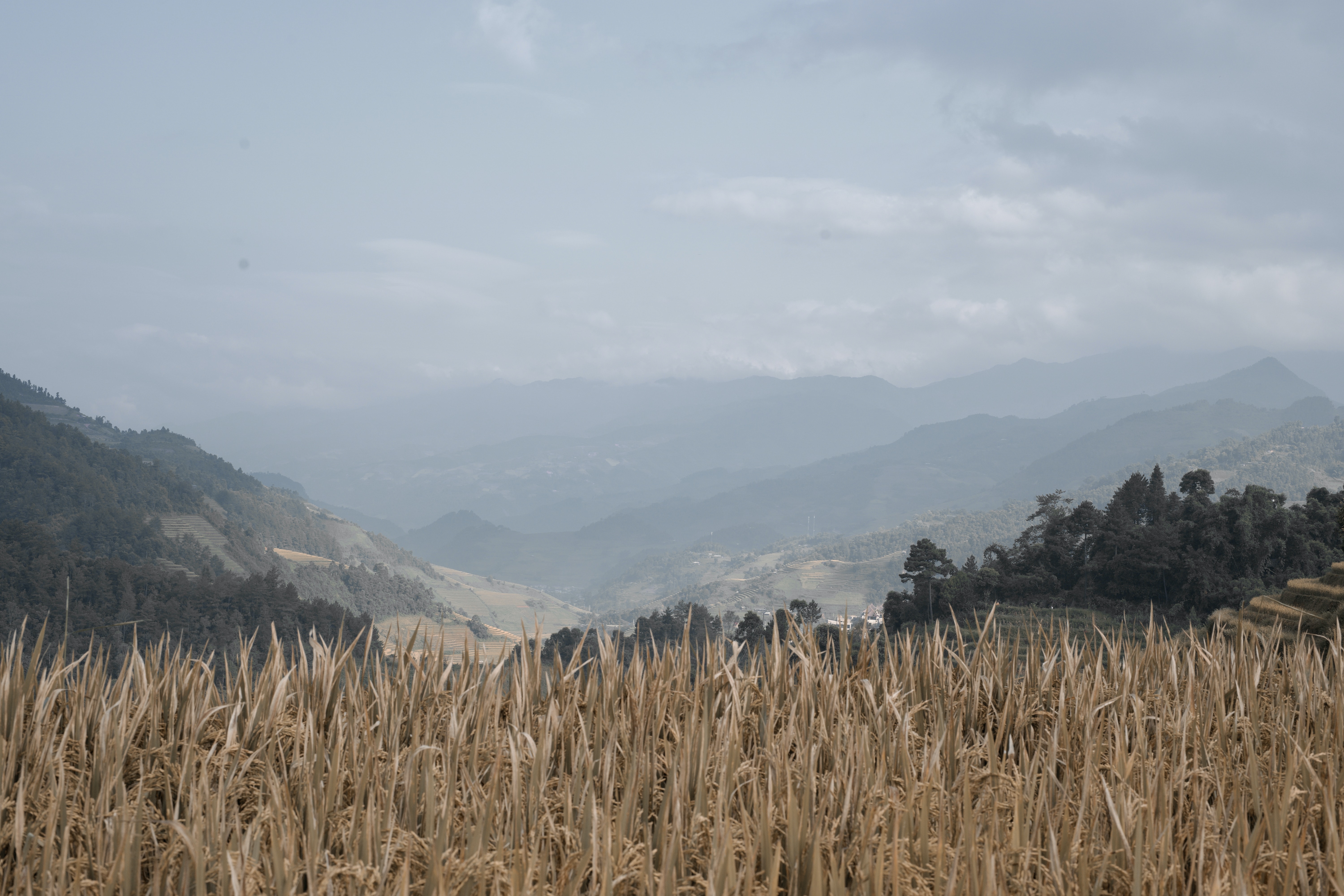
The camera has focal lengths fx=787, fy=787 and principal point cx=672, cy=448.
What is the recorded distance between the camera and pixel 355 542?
148125mm

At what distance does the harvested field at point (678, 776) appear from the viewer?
7.48 feet

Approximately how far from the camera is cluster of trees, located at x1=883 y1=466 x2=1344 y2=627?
113ft

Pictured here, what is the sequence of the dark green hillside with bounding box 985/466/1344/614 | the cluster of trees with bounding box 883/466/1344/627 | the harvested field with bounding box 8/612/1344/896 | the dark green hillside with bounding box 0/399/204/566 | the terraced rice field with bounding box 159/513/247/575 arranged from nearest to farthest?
the harvested field with bounding box 8/612/1344/896 → the dark green hillside with bounding box 985/466/1344/614 → the cluster of trees with bounding box 883/466/1344/627 → the dark green hillside with bounding box 0/399/204/566 → the terraced rice field with bounding box 159/513/247/575

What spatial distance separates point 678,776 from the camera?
9.26 feet

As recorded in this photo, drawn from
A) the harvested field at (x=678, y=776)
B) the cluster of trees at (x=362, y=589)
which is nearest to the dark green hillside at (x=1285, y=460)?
the cluster of trees at (x=362, y=589)

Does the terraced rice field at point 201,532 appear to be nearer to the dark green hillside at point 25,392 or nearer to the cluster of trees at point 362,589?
the cluster of trees at point 362,589

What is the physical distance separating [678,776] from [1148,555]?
41439mm

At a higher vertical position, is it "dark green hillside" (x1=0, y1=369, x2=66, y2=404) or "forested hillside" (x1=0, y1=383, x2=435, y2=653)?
"dark green hillside" (x1=0, y1=369, x2=66, y2=404)

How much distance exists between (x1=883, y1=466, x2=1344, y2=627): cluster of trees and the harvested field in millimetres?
23592

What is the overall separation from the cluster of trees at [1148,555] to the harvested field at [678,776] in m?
23.6

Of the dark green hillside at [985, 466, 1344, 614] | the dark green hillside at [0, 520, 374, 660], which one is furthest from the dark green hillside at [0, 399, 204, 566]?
the dark green hillside at [985, 466, 1344, 614]

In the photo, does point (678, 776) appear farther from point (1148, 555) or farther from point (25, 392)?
point (25, 392)

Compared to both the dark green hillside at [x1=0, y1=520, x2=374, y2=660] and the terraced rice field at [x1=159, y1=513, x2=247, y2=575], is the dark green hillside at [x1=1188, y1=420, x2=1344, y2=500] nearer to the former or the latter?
the dark green hillside at [x1=0, y1=520, x2=374, y2=660]

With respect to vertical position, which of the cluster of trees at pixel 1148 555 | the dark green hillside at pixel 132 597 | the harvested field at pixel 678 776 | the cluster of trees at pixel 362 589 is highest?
the harvested field at pixel 678 776
